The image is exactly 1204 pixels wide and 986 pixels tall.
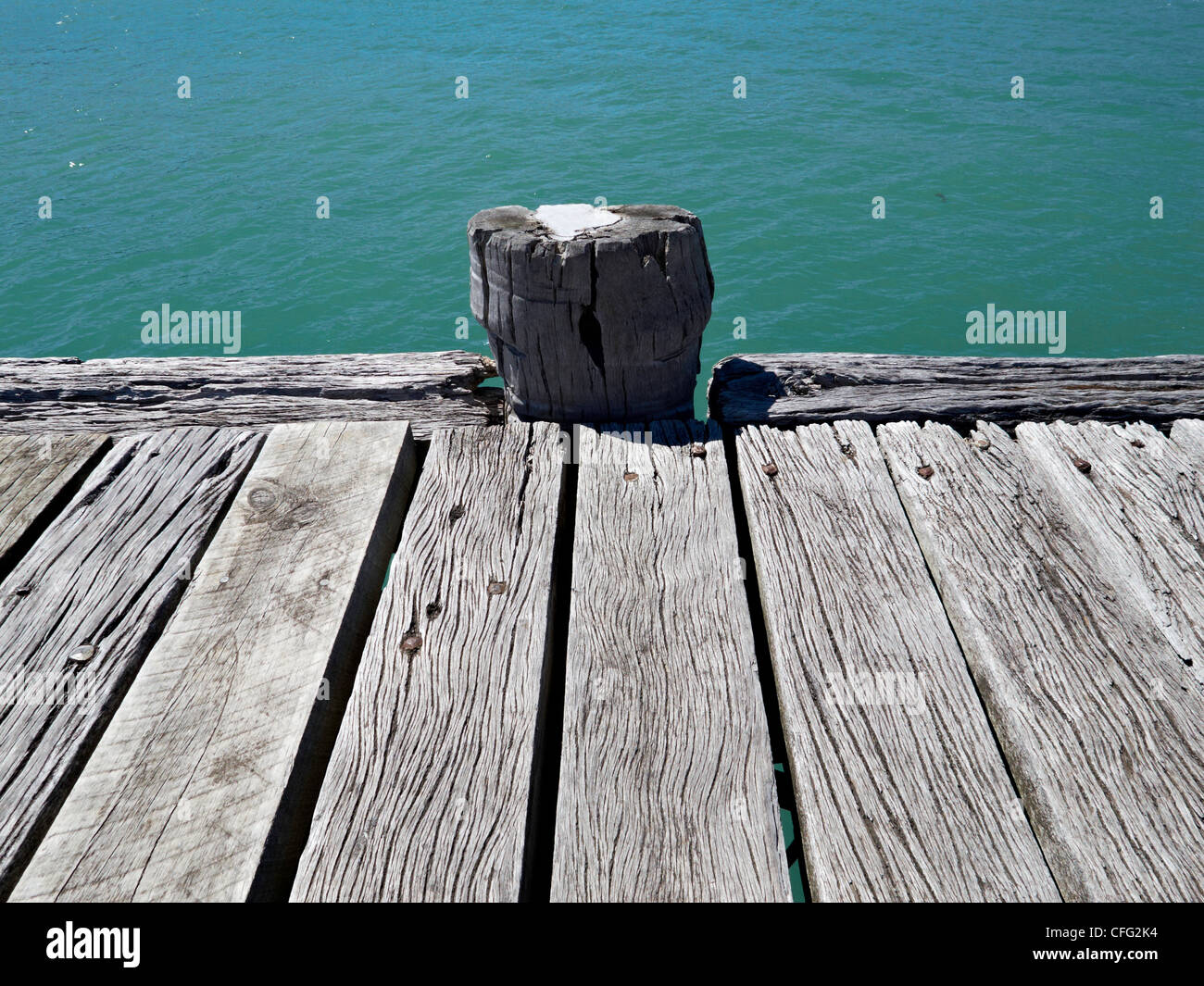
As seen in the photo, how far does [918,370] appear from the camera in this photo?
3361mm

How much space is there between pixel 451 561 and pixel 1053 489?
1.64m

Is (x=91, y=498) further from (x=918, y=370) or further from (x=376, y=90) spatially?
(x=376, y=90)

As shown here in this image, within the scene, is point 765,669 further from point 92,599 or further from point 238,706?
point 92,599

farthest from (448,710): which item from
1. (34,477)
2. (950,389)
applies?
(950,389)

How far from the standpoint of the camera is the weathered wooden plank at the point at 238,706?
1.67 m

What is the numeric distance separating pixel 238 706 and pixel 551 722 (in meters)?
0.66

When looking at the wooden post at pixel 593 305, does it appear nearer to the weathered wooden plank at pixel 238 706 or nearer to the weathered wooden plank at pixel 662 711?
the weathered wooden plank at pixel 662 711

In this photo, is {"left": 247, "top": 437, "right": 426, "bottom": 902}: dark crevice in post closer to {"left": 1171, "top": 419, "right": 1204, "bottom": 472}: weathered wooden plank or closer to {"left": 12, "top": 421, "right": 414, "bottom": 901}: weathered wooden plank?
{"left": 12, "top": 421, "right": 414, "bottom": 901}: weathered wooden plank

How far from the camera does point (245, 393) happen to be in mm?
3354

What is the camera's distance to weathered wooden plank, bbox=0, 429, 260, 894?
73.8 inches

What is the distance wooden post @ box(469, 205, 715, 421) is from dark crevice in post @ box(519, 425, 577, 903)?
0.35m

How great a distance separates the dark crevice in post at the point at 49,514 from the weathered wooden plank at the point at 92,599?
49 mm

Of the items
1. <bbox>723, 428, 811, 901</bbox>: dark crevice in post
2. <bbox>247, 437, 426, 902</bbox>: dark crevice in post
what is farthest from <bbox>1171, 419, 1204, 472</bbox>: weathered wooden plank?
<bbox>247, 437, 426, 902</bbox>: dark crevice in post

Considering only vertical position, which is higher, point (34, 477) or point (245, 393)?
point (245, 393)
